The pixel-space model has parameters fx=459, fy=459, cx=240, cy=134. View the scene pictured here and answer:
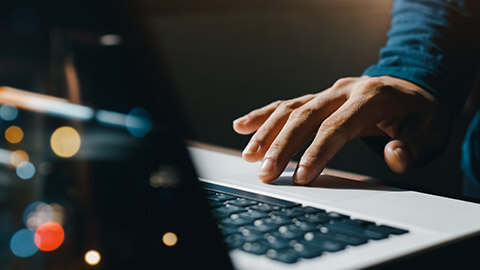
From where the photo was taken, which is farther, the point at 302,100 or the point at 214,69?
the point at 214,69

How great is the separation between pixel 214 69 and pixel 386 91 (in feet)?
4.10

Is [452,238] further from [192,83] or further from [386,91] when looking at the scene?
[192,83]

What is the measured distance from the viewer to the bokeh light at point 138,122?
263 mm

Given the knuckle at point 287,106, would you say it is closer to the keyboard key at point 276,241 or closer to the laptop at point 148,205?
the laptop at point 148,205

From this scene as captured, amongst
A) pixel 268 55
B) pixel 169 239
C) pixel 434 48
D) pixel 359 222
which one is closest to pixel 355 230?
pixel 359 222

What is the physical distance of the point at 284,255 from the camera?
0.82ft

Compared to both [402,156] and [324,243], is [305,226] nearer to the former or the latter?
[324,243]

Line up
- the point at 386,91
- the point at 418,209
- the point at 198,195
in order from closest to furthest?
Answer: the point at 198,195
the point at 418,209
the point at 386,91

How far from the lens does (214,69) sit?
5.84ft

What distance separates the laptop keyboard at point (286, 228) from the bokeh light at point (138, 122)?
0.25 feet

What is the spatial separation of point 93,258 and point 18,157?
179mm

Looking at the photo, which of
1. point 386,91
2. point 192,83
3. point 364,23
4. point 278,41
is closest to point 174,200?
point 386,91

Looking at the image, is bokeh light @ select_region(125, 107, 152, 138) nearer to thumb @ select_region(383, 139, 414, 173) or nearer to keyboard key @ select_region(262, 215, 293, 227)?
keyboard key @ select_region(262, 215, 293, 227)

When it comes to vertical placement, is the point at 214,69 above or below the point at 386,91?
below
